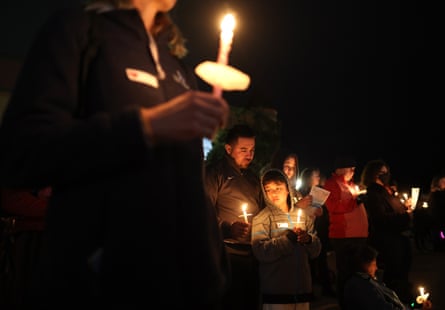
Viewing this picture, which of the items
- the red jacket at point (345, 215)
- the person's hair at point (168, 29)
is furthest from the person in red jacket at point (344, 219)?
the person's hair at point (168, 29)

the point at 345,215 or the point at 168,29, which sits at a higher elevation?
the point at 168,29

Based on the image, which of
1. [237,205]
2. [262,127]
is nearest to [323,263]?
[237,205]

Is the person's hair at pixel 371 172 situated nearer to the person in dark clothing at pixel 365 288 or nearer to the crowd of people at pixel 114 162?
the person in dark clothing at pixel 365 288

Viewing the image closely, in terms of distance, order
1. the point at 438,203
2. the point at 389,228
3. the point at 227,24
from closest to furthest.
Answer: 1. the point at 227,24
2. the point at 389,228
3. the point at 438,203

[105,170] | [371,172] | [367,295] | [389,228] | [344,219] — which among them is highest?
[371,172]

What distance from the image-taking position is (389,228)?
717cm

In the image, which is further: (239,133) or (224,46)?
(239,133)

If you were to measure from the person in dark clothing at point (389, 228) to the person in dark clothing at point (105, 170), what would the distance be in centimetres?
644

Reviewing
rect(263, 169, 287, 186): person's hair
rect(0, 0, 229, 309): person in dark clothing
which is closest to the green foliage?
rect(263, 169, 287, 186): person's hair

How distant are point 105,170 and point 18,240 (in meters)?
3.32

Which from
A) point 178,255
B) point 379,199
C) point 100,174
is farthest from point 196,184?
point 379,199

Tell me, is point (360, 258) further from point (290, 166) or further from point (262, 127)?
point (262, 127)

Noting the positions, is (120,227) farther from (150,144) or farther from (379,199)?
(379,199)

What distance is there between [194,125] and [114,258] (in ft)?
1.28
